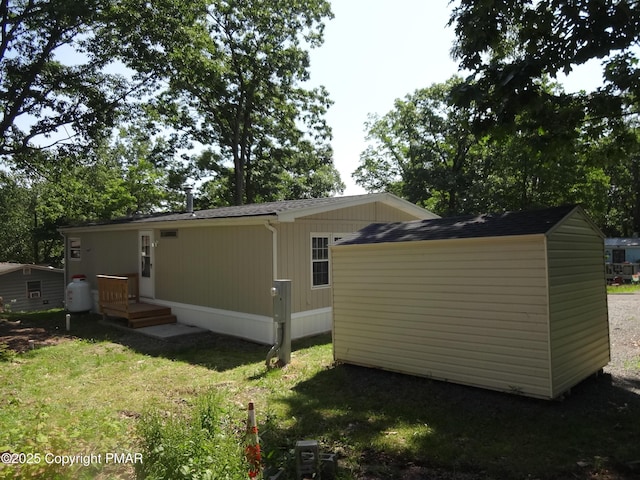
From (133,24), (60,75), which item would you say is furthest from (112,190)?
(133,24)

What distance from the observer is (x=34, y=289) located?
21.3 meters

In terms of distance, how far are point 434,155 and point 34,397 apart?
22924 millimetres

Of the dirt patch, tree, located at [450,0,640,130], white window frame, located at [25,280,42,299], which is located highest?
tree, located at [450,0,640,130]

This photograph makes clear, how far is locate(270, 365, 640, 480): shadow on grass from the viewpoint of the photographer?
3762mm

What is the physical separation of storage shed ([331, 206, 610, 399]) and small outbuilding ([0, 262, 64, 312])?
19.5 meters

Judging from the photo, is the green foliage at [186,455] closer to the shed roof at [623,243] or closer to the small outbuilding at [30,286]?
the small outbuilding at [30,286]

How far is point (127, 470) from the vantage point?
10.4 ft

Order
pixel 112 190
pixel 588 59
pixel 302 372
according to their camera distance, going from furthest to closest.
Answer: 1. pixel 112 190
2. pixel 302 372
3. pixel 588 59

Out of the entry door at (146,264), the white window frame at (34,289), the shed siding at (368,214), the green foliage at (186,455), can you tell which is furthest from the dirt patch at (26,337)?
the white window frame at (34,289)

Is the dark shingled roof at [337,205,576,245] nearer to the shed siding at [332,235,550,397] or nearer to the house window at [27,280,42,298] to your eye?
the shed siding at [332,235,550,397]

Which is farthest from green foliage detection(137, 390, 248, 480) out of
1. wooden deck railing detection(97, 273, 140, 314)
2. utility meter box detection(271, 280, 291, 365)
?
wooden deck railing detection(97, 273, 140, 314)

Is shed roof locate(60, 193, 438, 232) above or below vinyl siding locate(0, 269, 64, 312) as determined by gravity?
above

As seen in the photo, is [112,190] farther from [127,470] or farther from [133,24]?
[127,470]

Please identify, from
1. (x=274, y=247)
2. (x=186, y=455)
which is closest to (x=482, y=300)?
(x=186, y=455)
